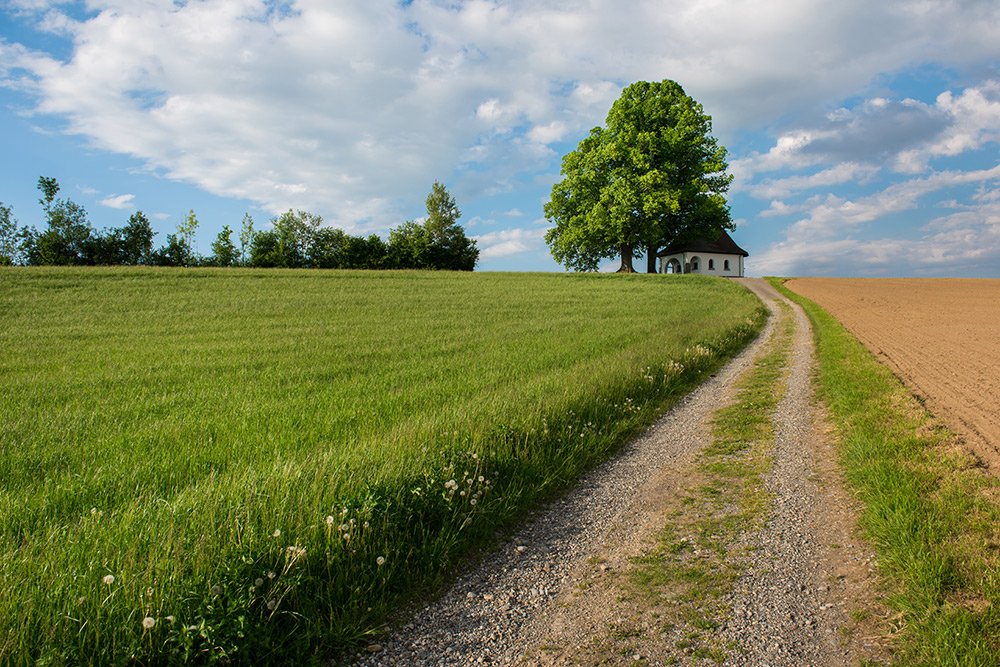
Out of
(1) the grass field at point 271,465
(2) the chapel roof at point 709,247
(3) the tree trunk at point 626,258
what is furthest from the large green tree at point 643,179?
(1) the grass field at point 271,465

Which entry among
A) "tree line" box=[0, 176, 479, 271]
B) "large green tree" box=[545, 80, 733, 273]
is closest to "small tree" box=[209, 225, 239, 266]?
"tree line" box=[0, 176, 479, 271]

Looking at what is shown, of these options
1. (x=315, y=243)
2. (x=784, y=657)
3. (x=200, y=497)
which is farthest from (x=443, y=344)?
(x=315, y=243)

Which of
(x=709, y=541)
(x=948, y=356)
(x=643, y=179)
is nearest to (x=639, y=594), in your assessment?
(x=709, y=541)

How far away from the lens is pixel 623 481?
620 cm

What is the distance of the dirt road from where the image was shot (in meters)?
3.42

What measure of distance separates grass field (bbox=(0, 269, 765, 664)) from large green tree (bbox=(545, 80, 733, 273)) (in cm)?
3370

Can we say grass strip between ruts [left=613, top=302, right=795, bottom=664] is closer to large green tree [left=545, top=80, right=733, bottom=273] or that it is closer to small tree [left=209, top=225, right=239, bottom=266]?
large green tree [left=545, top=80, right=733, bottom=273]

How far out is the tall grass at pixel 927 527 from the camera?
11.2 ft

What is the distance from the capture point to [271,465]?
5461 mm

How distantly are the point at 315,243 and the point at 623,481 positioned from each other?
237 ft

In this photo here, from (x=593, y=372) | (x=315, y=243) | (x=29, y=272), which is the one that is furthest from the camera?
(x=315, y=243)

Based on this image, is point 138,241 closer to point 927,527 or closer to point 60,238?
point 60,238

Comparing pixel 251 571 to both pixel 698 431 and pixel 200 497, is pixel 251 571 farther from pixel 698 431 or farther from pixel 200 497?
pixel 698 431

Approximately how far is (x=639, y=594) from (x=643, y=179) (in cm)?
4712
